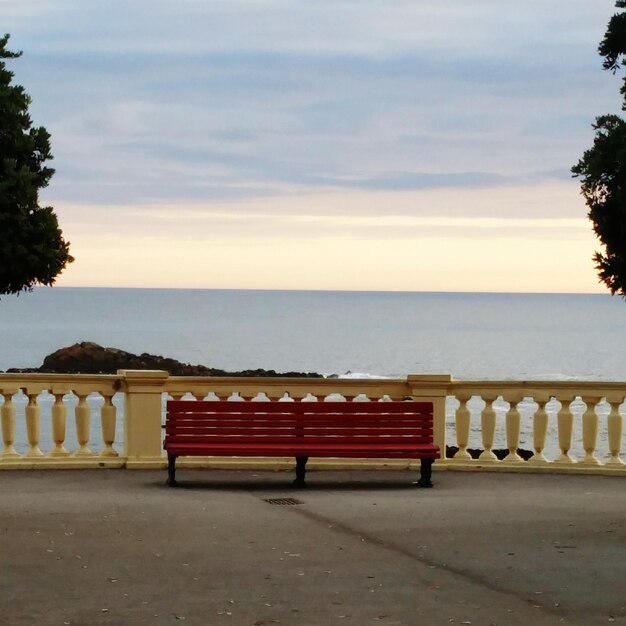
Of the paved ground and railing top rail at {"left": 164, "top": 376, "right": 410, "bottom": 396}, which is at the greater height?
railing top rail at {"left": 164, "top": 376, "right": 410, "bottom": 396}

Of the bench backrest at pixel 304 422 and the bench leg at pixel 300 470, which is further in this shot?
the bench backrest at pixel 304 422

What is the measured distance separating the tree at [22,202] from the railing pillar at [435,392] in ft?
13.8

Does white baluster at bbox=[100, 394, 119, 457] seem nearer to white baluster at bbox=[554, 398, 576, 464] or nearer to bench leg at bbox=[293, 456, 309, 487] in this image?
bench leg at bbox=[293, 456, 309, 487]

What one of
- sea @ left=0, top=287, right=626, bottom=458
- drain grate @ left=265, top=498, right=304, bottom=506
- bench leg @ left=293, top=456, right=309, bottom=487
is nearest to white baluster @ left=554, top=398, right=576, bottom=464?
bench leg @ left=293, top=456, right=309, bottom=487

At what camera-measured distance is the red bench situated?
13609 mm

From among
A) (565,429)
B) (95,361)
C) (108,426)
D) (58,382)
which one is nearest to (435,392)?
(565,429)

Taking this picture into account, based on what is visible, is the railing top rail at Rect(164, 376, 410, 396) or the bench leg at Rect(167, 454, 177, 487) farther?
the railing top rail at Rect(164, 376, 410, 396)

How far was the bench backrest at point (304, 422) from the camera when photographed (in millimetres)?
13727

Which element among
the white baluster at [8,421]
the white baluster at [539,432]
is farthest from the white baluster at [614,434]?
the white baluster at [8,421]

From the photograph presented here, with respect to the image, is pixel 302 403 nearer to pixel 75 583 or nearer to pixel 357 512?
pixel 357 512

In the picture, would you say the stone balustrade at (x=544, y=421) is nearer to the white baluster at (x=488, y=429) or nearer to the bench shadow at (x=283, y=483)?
the white baluster at (x=488, y=429)

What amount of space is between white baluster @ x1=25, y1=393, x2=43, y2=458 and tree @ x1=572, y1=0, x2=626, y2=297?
23.6 ft

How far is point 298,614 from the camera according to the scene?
7.32 meters

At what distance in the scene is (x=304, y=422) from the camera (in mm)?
13852
